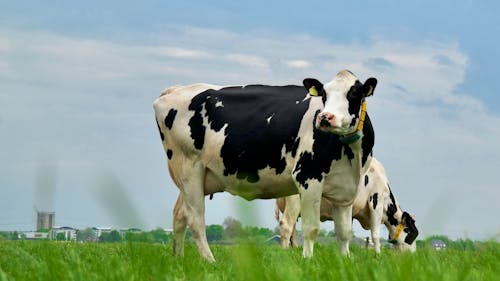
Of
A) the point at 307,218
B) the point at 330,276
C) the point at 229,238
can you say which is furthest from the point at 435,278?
the point at 307,218

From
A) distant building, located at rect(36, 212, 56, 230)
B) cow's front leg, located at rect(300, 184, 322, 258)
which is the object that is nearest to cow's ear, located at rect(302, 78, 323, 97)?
cow's front leg, located at rect(300, 184, 322, 258)

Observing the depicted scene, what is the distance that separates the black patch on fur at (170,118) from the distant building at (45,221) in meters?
8.52

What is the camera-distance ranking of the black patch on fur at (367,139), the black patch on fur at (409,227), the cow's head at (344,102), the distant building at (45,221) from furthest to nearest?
the black patch on fur at (409,227) < the black patch on fur at (367,139) < the cow's head at (344,102) < the distant building at (45,221)

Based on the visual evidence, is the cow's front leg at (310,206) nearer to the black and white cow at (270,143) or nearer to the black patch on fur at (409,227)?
the black and white cow at (270,143)

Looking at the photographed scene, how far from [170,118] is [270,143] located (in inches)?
66.9

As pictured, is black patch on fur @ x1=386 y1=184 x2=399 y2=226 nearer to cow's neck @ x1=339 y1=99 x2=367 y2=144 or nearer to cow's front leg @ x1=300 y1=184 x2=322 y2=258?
cow's neck @ x1=339 y1=99 x2=367 y2=144

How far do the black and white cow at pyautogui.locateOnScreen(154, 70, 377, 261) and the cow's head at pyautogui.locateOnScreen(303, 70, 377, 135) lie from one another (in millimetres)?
12

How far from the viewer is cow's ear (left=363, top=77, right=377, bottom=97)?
30.6 ft

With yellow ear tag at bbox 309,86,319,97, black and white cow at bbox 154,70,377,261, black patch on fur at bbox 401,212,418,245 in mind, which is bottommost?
black patch on fur at bbox 401,212,418,245

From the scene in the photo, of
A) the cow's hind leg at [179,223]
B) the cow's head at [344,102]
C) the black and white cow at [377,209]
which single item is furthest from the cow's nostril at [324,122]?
the black and white cow at [377,209]

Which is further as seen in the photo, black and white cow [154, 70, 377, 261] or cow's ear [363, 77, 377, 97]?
cow's ear [363, 77, 377, 97]

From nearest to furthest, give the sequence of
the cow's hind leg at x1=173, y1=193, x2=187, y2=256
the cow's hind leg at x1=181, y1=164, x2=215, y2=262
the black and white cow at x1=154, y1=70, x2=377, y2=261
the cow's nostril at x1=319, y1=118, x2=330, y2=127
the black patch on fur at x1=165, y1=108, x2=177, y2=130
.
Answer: the cow's nostril at x1=319, y1=118, x2=330, y2=127 < the black and white cow at x1=154, y1=70, x2=377, y2=261 < the cow's hind leg at x1=181, y1=164, x2=215, y2=262 < the cow's hind leg at x1=173, y1=193, x2=187, y2=256 < the black patch on fur at x1=165, y1=108, x2=177, y2=130

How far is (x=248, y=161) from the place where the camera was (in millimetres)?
9945

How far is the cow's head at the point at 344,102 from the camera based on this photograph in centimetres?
873
